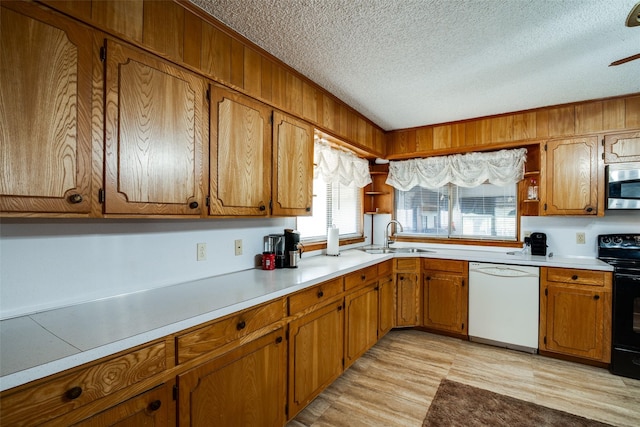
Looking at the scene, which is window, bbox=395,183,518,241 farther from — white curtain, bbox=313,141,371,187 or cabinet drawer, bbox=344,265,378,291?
cabinet drawer, bbox=344,265,378,291

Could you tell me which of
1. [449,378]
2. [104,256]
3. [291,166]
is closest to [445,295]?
[449,378]

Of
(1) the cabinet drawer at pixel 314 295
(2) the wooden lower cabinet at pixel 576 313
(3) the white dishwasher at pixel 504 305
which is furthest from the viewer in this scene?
(3) the white dishwasher at pixel 504 305

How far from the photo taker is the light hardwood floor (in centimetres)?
213

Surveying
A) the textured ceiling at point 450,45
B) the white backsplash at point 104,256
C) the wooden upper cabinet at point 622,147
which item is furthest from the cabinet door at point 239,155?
the wooden upper cabinet at point 622,147

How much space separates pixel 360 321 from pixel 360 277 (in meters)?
0.39

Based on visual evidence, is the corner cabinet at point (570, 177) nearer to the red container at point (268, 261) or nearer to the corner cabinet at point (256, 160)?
the corner cabinet at point (256, 160)

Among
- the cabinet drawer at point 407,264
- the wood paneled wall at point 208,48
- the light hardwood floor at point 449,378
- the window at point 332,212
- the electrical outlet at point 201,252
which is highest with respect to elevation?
the wood paneled wall at point 208,48

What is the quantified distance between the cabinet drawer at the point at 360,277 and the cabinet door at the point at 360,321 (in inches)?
2.6

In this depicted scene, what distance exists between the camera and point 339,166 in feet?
11.2

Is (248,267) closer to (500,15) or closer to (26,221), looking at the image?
(26,221)

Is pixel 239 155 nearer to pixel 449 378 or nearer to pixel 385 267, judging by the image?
pixel 385 267

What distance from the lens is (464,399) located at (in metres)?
2.29

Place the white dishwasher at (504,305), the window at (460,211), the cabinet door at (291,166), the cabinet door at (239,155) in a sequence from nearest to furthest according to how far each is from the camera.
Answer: the cabinet door at (239,155), the cabinet door at (291,166), the white dishwasher at (504,305), the window at (460,211)

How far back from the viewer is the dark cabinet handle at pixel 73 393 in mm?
955
